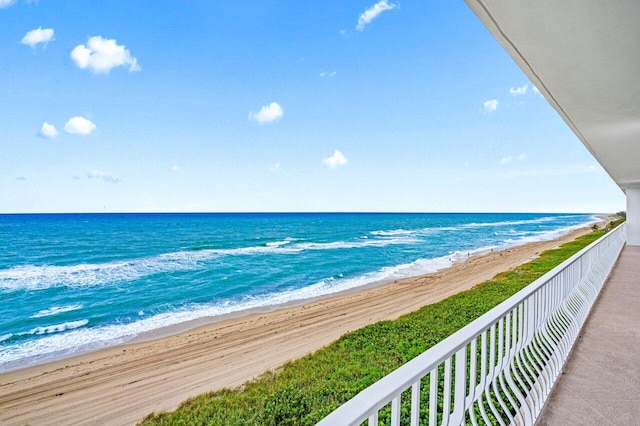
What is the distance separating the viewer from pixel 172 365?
22.4 feet

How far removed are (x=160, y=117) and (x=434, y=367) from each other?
34508mm

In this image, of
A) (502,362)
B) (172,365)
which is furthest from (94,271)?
(502,362)

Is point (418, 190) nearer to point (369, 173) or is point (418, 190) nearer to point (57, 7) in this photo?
point (369, 173)

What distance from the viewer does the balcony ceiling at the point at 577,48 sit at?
60.6 inches

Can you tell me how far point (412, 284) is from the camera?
13.4m

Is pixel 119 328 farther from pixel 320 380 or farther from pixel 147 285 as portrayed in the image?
pixel 320 380

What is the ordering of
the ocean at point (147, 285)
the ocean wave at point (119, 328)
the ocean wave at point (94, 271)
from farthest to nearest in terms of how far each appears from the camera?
the ocean wave at point (94, 271) → the ocean at point (147, 285) → the ocean wave at point (119, 328)

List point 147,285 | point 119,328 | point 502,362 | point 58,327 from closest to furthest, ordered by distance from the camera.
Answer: point 502,362, point 119,328, point 58,327, point 147,285

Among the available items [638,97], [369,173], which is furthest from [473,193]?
[638,97]

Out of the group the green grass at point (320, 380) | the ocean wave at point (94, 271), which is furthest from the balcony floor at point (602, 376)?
the ocean wave at point (94, 271)

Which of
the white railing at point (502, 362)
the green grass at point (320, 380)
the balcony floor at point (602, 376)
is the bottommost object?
the green grass at point (320, 380)

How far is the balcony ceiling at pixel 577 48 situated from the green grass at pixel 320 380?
374 cm

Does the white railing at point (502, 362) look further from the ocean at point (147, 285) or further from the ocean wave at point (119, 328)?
the ocean at point (147, 285)

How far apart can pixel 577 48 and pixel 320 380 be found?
4.58m
